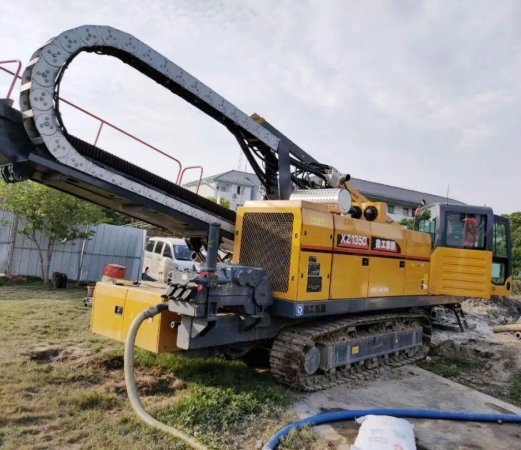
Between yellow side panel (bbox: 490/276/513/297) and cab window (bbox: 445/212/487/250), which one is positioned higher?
cab window (bbox: 445/212/487/250)

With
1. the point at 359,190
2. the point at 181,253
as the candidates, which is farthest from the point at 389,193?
the point at 181,253

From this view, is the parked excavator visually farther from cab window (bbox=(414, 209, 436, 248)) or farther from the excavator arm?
cab window (bbox=(414, 209, 436, 248))

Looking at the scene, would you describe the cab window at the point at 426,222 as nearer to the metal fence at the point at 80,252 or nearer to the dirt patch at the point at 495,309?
the dirt patch at the point at 495,309

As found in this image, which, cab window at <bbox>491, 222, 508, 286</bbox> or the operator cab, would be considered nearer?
the operator cab

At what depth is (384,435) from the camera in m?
3.93

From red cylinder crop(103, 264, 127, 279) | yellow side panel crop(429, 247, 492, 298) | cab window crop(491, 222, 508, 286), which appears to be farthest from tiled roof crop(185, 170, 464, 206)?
red cylinder crop(103, 264, 127, 279)

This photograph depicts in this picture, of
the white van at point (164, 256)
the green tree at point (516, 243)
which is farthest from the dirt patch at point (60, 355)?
the green tree at point (516, 243)

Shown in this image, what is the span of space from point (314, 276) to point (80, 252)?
1253 centimetres

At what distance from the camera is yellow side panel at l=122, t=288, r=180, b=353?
4910 mm

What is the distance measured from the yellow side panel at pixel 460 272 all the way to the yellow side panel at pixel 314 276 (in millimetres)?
3115

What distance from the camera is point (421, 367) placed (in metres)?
7.80

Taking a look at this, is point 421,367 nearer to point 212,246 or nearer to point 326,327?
point 326,327

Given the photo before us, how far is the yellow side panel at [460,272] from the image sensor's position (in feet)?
26.2

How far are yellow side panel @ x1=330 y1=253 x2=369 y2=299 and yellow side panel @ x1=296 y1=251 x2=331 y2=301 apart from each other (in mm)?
151
